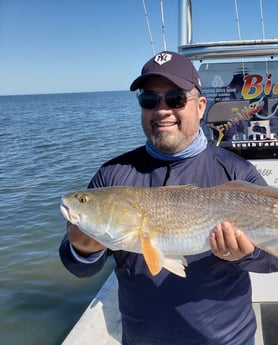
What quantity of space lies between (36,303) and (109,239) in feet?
14.7

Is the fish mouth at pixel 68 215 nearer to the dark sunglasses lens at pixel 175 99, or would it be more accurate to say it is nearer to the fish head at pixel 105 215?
the fish head at pixel 105 215

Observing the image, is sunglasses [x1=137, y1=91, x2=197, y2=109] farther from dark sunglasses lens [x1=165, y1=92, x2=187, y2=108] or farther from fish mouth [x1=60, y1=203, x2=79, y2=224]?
fish mouth [x1=60, y1=203, x2=79, y2=224]

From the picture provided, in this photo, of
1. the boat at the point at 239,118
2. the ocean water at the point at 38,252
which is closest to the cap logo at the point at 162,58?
the boat at the point at 239,118

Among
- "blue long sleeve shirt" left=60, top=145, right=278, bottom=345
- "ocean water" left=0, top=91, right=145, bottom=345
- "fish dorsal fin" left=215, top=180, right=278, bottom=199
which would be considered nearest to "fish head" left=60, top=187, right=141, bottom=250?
"blue long sleeve shirt" left=60, top=145, right=278, bottom=345

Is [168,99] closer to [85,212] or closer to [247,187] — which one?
[247,187]

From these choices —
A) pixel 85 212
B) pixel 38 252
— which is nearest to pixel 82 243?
pixel 85 212

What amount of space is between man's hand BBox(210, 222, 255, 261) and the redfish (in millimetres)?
48

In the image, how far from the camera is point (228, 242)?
1.98 metres

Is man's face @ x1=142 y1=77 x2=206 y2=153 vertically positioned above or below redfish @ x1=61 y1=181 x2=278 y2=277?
above

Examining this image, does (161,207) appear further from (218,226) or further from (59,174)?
(59,174)

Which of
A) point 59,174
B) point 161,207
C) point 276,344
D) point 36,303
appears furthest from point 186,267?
point 59,174

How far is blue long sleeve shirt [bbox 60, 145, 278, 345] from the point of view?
83.0 inches

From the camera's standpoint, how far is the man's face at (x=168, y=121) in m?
2.24

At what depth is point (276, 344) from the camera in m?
3.61
